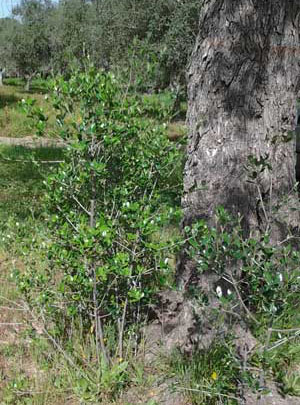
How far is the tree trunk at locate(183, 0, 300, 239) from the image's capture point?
2.70 m

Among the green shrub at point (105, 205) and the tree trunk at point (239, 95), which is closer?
the green shrub at point (105, 205)

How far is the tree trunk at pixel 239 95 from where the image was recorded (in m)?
2.70

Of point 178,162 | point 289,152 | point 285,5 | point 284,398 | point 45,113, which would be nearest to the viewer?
point 45,113

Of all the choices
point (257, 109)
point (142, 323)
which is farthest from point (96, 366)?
point (257, 109)

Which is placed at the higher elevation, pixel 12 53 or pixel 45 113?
pixel 12 53

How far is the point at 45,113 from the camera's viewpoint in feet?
7.09

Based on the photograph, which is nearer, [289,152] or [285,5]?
[285,5]

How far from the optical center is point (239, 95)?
2.74 m

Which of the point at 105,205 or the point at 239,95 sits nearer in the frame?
the point at 105,205

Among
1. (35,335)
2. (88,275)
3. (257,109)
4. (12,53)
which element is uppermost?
(12,53)

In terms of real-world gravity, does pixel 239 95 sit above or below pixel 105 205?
above

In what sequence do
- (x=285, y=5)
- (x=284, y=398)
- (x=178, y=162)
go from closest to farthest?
(x=284, y=398), (x=178, y=162), (x=285, y=5)

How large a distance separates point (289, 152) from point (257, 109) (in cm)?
40

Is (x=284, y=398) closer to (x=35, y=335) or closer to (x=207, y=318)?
(x=207, y=318)
